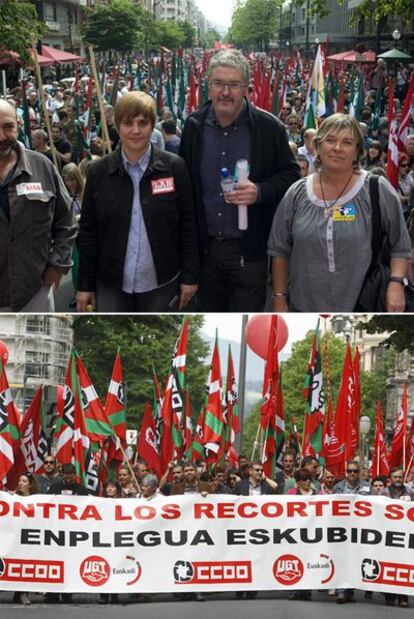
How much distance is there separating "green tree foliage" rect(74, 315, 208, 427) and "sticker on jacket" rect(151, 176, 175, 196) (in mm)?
1469

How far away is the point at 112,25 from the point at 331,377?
41.9m

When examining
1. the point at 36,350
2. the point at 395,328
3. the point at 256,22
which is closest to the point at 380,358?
the point at 395,328

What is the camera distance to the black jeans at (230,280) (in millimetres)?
6754

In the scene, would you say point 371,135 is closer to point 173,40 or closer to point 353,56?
point 353,56

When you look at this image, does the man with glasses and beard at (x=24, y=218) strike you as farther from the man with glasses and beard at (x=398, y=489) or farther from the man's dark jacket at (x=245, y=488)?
the man with glasses and beard at (x=398, y=489)

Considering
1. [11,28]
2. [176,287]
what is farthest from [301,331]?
[11,28]

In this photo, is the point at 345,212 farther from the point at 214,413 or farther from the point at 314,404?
the point at 214,413

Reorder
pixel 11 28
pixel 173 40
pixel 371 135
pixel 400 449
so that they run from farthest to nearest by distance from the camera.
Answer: pixel 173 40 < pixel 11 28 < pixel 371 135 < pixel 400 449

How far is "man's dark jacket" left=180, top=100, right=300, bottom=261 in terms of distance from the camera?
666cm

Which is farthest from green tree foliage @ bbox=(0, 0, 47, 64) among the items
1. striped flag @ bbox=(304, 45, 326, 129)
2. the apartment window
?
the apartment window

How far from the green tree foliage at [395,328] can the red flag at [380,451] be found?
9.9 inches

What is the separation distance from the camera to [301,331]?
497 centimetres

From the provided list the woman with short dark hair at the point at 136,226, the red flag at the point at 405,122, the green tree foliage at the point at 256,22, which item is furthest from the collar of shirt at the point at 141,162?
the green tree foliage at the point at 256,22

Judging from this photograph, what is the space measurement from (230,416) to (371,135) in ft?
58.6
